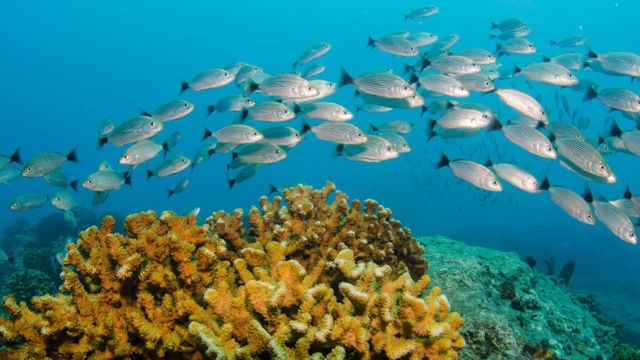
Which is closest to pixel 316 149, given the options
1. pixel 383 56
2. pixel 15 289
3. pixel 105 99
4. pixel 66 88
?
pixel 383 56

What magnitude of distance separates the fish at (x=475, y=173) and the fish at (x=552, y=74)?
2839mm

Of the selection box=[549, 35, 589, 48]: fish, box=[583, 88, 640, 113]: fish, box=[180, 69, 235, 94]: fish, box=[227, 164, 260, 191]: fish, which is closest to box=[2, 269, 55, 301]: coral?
box=[227, 164, 260, 191]: fish

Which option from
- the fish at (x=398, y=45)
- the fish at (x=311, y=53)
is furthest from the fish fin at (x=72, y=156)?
the fish at (x=398, y=45)

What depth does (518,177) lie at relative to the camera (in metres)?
5.17

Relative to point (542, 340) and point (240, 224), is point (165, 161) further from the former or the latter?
point (542, 340)

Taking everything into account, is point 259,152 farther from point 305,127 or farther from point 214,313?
point 214,313

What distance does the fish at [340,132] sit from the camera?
19.7ft

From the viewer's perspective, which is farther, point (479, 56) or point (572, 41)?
point (572, 41)

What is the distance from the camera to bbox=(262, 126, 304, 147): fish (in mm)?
6520

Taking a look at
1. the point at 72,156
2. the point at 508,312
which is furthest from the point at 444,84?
the point at 72,156

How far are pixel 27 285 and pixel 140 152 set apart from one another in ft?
16.9

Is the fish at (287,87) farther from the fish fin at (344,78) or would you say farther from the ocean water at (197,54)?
the ocean water at (197,54)

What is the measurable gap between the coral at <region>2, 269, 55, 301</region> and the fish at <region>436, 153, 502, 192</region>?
937cm

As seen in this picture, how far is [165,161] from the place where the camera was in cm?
751
